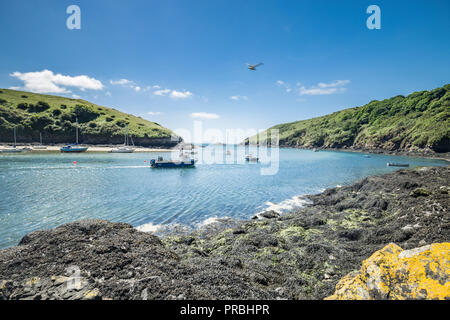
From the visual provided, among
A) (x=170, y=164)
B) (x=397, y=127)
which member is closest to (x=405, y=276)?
(x=170, y=164)

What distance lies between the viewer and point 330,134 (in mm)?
159000

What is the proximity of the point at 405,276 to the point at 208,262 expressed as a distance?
522 cm

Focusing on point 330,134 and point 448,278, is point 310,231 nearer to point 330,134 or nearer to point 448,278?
point 448,278

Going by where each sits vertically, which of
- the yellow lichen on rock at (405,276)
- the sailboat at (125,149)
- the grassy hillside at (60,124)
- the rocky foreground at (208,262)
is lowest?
the rocky foreground at (208,262)

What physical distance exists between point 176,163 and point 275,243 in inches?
1868

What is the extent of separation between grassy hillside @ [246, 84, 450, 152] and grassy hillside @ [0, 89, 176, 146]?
12495cm

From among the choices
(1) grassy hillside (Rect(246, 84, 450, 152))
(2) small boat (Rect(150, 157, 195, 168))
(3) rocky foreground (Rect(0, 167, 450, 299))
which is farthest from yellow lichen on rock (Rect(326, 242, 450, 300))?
(1) grassy hillside (Rect(246, 84, 450, 152))

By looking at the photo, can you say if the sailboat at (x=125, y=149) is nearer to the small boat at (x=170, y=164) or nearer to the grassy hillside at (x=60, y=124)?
the grassy hillside at (x=60, y=124)

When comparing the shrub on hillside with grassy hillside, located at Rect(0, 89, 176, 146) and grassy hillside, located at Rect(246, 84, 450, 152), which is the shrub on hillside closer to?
grassy hillside, located at Rect(0, 89, 176, 146)

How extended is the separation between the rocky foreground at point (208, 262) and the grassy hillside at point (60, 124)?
133m

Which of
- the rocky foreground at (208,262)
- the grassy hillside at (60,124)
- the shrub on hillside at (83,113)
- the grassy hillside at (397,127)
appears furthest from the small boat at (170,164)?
the shrub on hillside at (83,113)

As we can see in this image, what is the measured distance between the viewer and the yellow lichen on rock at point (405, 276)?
10.4 ft

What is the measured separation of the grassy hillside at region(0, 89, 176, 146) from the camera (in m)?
104
